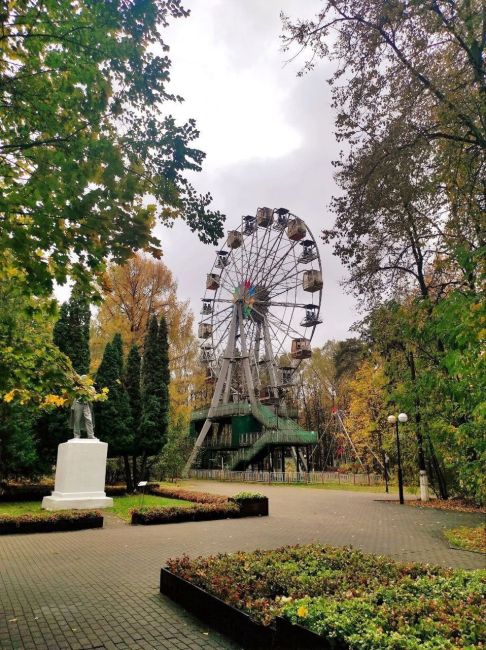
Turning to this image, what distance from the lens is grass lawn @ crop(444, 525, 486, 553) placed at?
32.7 feet

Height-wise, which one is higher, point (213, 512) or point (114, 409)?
point (114, 409)

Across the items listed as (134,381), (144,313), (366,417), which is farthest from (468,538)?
(366,417)

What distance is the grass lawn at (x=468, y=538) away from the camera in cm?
998

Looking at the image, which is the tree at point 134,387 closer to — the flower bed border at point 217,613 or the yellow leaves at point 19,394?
the yellow leaves at point 19,394

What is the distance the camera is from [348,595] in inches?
179

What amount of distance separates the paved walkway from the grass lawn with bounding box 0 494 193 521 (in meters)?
2.00

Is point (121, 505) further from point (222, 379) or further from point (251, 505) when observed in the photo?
point (222, 379)

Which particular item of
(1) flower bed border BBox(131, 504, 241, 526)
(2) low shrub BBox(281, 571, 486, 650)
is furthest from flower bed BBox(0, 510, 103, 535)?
(2) low shrub BBox(281, 571, 486, 650)

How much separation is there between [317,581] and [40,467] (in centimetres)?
1934

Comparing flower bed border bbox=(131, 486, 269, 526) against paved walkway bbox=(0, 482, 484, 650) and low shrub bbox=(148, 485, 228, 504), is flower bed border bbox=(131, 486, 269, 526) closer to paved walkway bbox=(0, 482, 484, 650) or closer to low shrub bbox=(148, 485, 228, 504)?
low shrub bbox=(148, 485, 228, 504)

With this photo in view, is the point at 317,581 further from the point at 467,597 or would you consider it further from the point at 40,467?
the point at 40,467

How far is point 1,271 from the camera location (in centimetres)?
498

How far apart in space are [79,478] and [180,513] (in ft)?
15.7

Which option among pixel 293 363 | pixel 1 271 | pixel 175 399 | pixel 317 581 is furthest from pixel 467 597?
pixel 293 363
